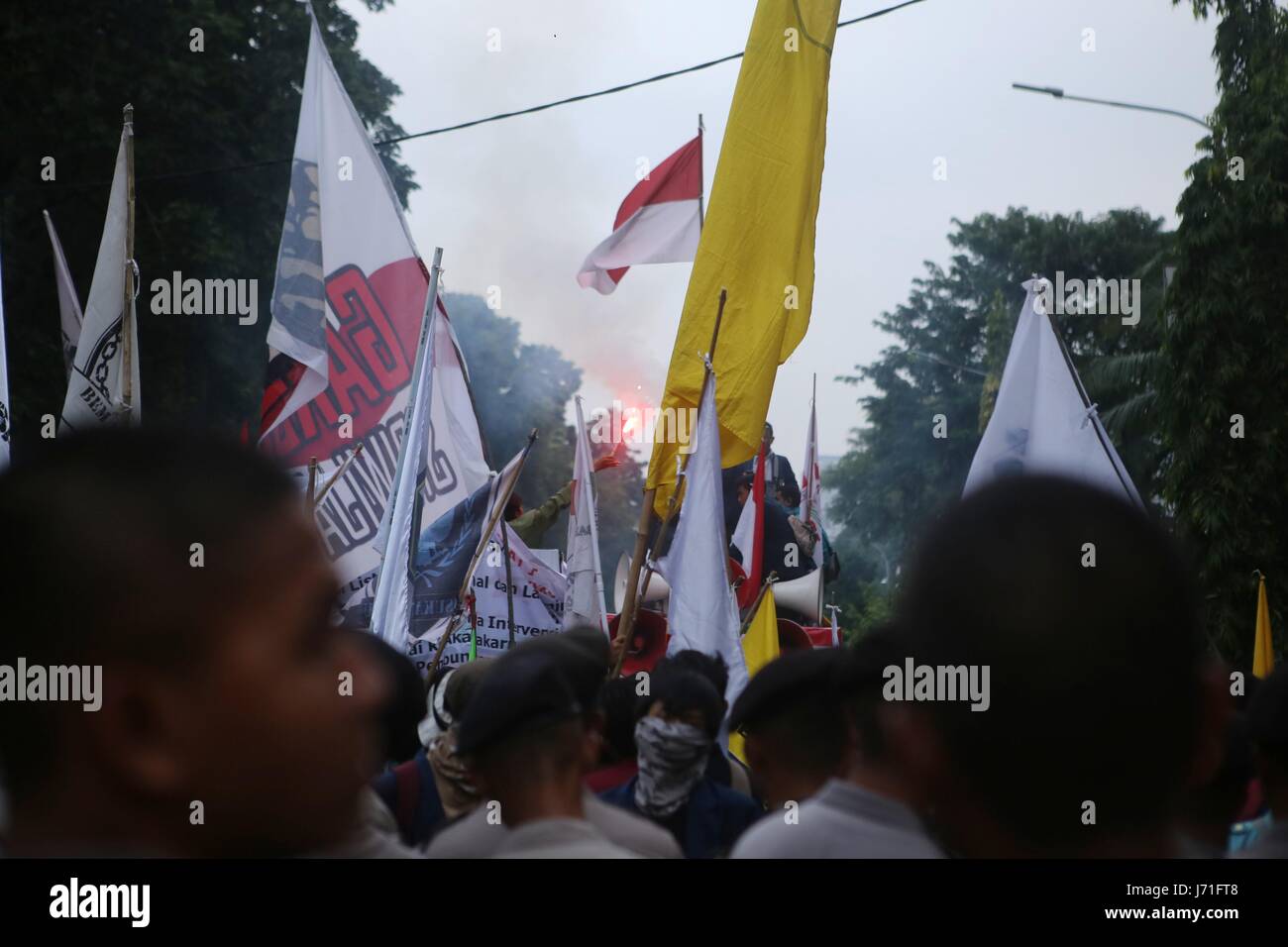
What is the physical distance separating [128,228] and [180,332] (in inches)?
522

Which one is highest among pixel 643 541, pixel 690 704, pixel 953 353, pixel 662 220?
pixel 953 353

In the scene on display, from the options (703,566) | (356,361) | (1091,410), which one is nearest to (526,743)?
(703,566)

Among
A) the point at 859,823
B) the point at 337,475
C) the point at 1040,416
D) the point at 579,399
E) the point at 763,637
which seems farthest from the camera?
the point at 579,399

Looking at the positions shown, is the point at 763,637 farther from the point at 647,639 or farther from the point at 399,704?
the point at 399,704

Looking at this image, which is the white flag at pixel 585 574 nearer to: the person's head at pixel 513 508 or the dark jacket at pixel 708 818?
the person's head at pixel 513 508

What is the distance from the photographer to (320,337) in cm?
909

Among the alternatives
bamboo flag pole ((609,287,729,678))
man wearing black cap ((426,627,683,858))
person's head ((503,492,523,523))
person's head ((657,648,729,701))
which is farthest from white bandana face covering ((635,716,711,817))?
person's head ((503,492,523,523))

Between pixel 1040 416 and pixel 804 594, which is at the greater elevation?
pixel 1040 416

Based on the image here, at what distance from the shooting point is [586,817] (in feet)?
8.77

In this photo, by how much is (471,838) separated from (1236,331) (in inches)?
579

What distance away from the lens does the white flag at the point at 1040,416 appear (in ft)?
22.7

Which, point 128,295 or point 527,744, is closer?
point 527,744

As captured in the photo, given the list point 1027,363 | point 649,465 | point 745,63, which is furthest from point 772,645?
point 745,63
